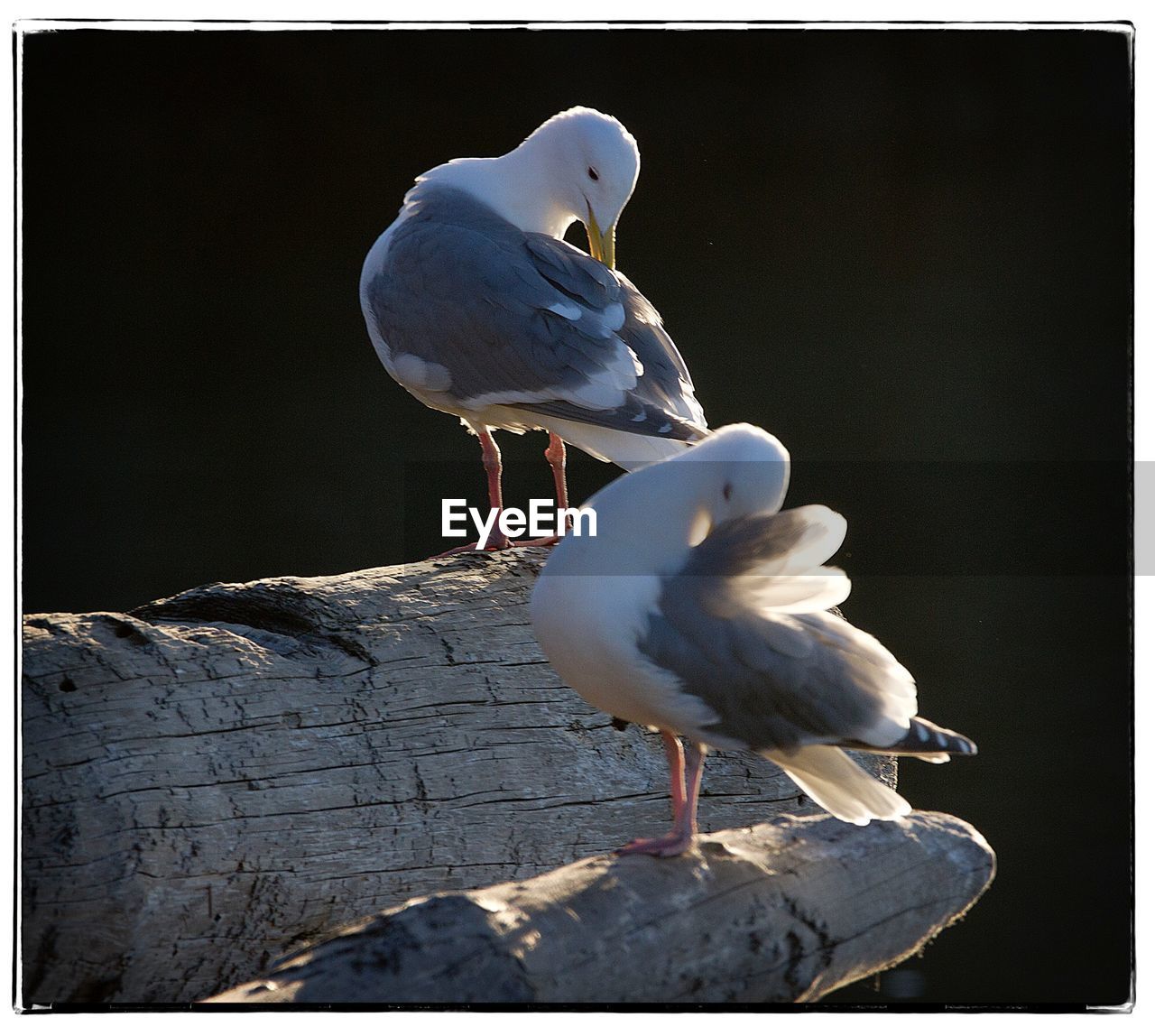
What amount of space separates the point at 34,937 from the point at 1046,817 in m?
1.76

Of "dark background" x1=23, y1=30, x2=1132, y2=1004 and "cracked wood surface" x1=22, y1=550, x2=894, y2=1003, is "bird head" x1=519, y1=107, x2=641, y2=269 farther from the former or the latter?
"cracked wood surface" x1=22, y1=550, x2=894, y2=1003

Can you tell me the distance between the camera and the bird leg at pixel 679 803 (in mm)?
2049

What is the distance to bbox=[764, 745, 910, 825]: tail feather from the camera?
2.09 meters

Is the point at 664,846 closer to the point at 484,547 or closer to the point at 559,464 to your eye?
the point at 484,547

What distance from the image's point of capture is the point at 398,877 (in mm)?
2229

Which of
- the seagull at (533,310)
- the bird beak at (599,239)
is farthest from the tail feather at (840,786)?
the bird beak at (599,239)

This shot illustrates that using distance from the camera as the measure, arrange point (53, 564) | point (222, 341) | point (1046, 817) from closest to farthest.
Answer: point (53, 564) < point (1046, 817) < point (222, 341)


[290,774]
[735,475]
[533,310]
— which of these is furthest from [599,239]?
[290,774]

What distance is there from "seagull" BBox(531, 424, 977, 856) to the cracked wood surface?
1.02 feet

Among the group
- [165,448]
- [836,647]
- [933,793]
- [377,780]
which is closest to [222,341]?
[165,448]

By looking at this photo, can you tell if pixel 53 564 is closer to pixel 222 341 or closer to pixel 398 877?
pixel 222 341
